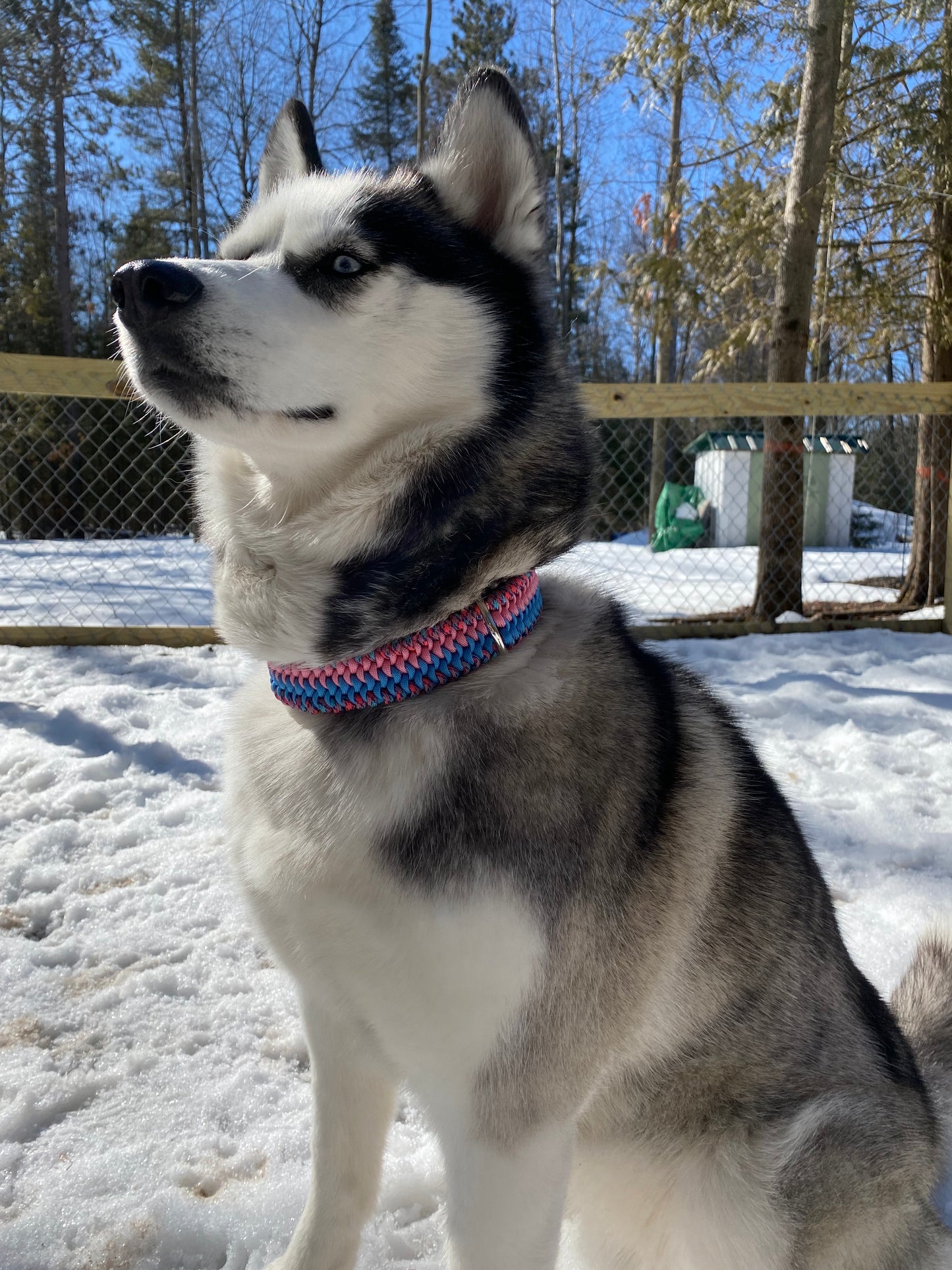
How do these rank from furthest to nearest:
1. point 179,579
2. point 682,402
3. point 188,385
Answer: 1. point 179,579
2. point 682,402
3. point 188,385

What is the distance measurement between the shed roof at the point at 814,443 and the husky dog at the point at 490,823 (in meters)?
13.1

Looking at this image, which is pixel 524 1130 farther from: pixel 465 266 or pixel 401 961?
pixel 465 266

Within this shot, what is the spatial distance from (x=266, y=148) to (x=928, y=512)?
621 cm

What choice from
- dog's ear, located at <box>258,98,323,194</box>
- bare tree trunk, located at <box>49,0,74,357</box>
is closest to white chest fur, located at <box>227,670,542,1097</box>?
dog's ear, located at <box>258,98,323,194</box>

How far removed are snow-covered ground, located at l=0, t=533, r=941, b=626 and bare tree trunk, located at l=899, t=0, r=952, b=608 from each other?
0.77 metres

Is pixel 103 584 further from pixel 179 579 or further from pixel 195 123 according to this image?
pixel 195 123

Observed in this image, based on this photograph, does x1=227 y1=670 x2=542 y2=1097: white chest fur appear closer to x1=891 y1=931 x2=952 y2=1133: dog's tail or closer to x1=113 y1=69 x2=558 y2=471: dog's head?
x1=113 y1=69 x2=558 y2=471: dog's head

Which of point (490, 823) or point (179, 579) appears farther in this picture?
point (179, 579)

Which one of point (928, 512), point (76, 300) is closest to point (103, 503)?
point (76, 300)

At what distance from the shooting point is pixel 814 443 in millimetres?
13539

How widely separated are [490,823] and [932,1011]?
1.11 meters

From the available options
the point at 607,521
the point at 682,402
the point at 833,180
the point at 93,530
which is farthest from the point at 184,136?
the point at 682,402

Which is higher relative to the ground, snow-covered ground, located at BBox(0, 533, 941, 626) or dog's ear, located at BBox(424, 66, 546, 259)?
dog's ear, located at BBox(424, 66, 546, 259)

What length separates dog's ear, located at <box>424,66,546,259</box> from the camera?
1.28m
